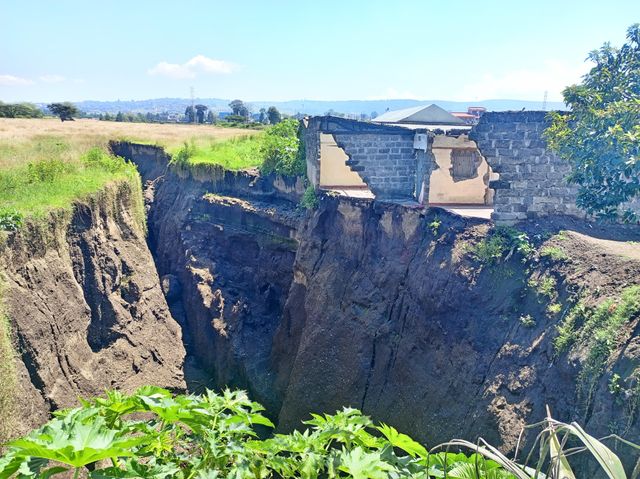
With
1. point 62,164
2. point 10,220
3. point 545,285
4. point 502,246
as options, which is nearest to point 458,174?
point 502,246

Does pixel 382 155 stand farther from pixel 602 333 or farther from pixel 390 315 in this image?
pixel 602 333

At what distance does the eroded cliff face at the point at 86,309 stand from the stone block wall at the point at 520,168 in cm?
918

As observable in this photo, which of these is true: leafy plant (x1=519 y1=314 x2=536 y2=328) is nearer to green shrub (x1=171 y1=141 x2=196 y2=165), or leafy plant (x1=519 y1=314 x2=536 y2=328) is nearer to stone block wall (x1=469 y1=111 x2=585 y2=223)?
stone block wall (x1=469 y1=111 x2=585 y2=223)

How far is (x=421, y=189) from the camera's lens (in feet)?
45.3

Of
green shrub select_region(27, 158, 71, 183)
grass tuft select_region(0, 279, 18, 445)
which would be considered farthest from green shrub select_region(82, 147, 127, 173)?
grass tuft select_region(0, 279, 18, 445)

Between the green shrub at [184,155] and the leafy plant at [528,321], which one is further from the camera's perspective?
the green shrub at [184,155]

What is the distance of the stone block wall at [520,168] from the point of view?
1002 centimetres

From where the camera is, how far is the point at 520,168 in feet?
33.1

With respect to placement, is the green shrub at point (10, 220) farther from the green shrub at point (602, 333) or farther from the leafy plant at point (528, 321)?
the green shrub at point (602, 333)

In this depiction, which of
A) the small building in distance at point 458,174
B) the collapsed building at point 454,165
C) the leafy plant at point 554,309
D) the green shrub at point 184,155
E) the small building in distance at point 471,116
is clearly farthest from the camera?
the small building in distance at point 471,116

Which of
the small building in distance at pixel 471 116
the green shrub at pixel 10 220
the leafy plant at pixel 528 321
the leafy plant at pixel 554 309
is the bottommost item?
the leafy plant at pixel 528 321

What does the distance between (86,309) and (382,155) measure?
8765 mm

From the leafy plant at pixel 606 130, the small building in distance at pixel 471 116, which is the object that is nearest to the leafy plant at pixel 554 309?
the leafy plant at pixel 606 130

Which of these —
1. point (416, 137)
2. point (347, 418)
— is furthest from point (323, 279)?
point (347, 418)
